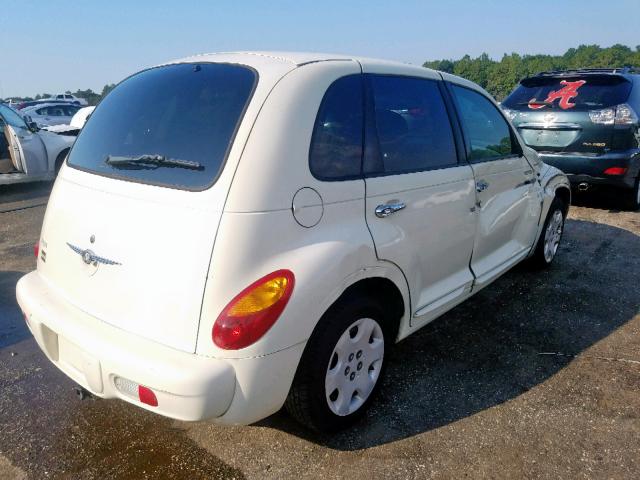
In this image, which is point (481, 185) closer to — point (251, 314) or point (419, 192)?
point (419, 192)

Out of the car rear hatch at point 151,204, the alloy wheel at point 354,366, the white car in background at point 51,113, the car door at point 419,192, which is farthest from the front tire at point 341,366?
the white car in background at point 51,113

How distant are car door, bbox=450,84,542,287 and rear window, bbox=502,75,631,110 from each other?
290 cm

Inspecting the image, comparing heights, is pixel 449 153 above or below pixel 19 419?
above

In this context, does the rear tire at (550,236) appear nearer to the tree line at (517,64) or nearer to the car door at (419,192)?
the car door at (419,192)

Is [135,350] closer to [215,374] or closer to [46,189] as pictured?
[215,374]

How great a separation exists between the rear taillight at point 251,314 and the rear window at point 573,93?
5.63 m

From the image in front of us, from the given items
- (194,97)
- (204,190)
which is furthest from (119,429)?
(194,97)

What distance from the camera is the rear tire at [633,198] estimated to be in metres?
6.31

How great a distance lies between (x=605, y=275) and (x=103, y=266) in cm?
424

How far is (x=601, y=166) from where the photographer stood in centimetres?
593

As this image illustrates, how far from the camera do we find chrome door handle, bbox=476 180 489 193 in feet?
10.1

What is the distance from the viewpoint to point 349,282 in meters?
2.14

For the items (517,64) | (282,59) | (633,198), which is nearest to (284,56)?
(282,59)

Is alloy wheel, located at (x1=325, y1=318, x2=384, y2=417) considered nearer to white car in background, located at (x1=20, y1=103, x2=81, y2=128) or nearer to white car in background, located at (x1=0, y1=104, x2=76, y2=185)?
white car in background, located at (x1=0, y1=104, x2=76, y2=185)
